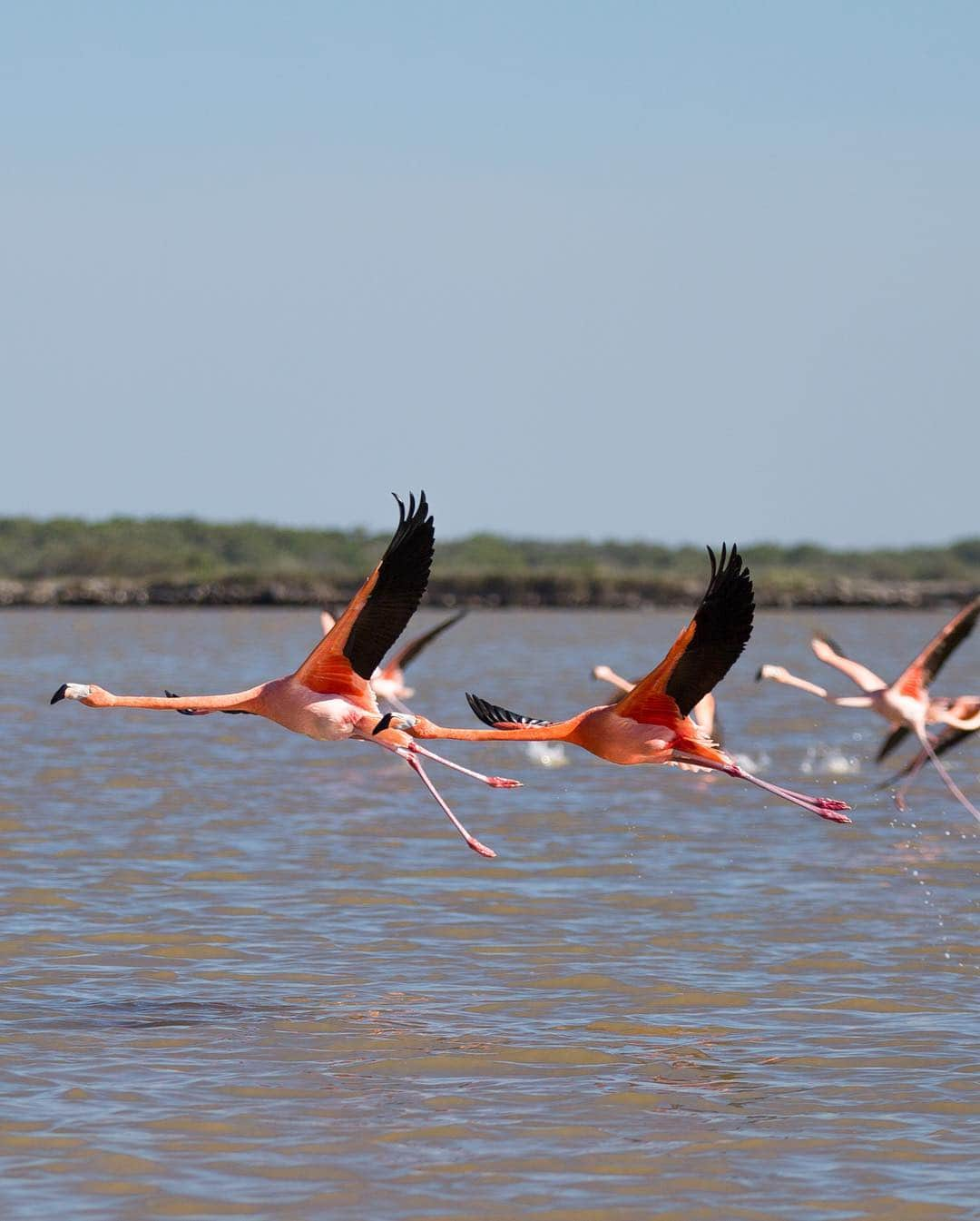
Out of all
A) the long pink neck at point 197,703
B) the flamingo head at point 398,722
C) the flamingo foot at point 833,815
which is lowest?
the flamingo foot at point 833,815

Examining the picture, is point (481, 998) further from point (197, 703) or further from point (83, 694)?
point (83, 694)

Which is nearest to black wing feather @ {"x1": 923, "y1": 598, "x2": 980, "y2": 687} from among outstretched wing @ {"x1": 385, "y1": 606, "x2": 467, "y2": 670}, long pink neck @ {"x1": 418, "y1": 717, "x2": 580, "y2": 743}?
outstretched wing @ {"x1": 385, "y1": 606, "x2": 467, "y2": 670}

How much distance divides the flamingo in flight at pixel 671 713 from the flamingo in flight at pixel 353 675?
0.29 metres

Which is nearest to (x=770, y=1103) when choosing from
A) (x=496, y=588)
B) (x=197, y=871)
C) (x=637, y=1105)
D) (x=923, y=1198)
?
(x=637, y=1105)

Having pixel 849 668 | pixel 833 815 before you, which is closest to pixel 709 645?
pixel 833 815

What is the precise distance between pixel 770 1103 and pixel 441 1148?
61.0 inches

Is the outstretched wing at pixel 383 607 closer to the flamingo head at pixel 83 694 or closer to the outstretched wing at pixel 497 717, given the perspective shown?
the outstretched wing at pixel 497 717

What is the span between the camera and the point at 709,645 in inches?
386

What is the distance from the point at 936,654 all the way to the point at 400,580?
8.23 metres

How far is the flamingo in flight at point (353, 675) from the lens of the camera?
986cm

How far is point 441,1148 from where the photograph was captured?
8.85 m

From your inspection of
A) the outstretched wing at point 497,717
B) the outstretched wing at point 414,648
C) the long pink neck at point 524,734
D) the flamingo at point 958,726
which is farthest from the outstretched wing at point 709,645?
the flamingo at point 958,726

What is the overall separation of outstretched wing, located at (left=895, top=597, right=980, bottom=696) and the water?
1.38 metres

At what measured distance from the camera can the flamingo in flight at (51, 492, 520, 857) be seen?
32.3 ft
